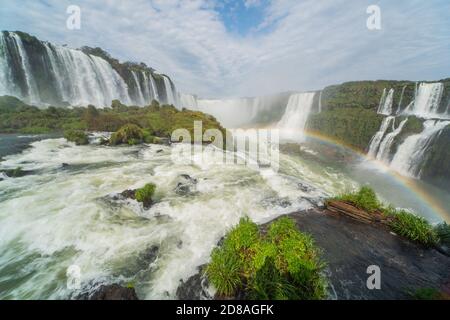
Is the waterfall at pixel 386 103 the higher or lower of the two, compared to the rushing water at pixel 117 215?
higher

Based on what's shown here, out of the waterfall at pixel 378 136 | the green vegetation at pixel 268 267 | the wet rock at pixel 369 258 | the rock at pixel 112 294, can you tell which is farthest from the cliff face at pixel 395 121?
the rock at pixel 112 294

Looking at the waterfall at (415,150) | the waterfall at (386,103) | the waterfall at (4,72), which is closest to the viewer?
the waterfall at (415,150)

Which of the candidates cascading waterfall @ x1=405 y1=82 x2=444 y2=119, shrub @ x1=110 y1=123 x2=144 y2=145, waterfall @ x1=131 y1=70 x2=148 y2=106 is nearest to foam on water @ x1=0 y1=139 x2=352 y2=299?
shrub @ x1=110 y1=123 x2=144 y2=145

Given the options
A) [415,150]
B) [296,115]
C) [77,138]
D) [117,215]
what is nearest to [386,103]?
[415,150]

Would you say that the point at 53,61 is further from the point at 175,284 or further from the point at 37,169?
the point at 175,284

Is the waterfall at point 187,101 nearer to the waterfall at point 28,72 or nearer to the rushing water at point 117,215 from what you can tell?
the waterfall at point 28,72

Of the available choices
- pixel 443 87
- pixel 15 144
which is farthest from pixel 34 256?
pixel 443 87
